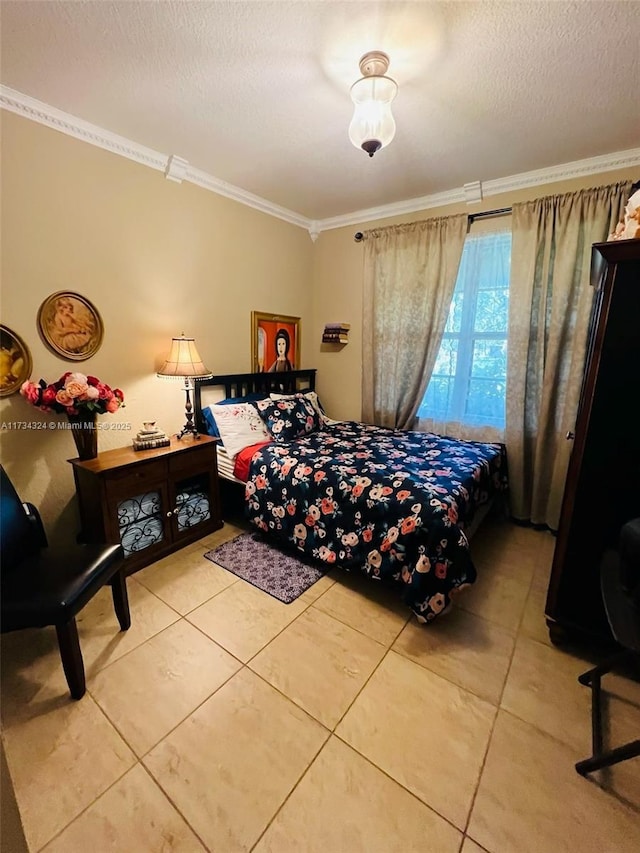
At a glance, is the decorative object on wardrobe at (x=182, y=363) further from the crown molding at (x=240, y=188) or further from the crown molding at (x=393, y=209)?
the crown molding at (x=393, y=209)

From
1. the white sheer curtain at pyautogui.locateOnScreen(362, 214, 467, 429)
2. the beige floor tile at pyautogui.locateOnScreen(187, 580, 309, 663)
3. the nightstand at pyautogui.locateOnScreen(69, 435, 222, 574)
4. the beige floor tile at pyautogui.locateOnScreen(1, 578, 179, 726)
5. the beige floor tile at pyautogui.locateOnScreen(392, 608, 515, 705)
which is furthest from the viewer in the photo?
the white sheer curtain at pyautogui.locateOnScreen(362, 214, 467, 429)

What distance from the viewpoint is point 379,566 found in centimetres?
194

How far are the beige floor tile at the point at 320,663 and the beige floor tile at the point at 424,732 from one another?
2.5 inches

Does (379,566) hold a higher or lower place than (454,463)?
lower

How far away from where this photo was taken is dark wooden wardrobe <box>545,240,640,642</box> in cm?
132

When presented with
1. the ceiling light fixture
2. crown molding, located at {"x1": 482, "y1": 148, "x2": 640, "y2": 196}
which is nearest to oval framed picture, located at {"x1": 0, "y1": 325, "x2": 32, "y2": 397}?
the ceiling light fixture

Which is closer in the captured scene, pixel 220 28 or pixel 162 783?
pixel 162 783

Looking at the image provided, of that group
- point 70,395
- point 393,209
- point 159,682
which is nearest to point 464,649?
point 159,682

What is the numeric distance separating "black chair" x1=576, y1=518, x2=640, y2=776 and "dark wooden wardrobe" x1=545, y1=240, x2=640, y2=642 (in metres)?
0.18

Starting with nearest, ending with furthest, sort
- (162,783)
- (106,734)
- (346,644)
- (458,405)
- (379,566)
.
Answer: (162,783), (106,734), (346,644), (379,566), (458,405)

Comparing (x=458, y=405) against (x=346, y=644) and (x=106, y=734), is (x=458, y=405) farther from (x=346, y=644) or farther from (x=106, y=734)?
(x=106, y=734)

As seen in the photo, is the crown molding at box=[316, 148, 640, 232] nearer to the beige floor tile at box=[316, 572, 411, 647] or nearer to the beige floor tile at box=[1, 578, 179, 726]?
the beige floor tile at box=[316, 572, 411, 647]

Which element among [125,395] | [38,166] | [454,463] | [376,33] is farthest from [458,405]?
[38,166]

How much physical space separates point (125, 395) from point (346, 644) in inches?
83.0
